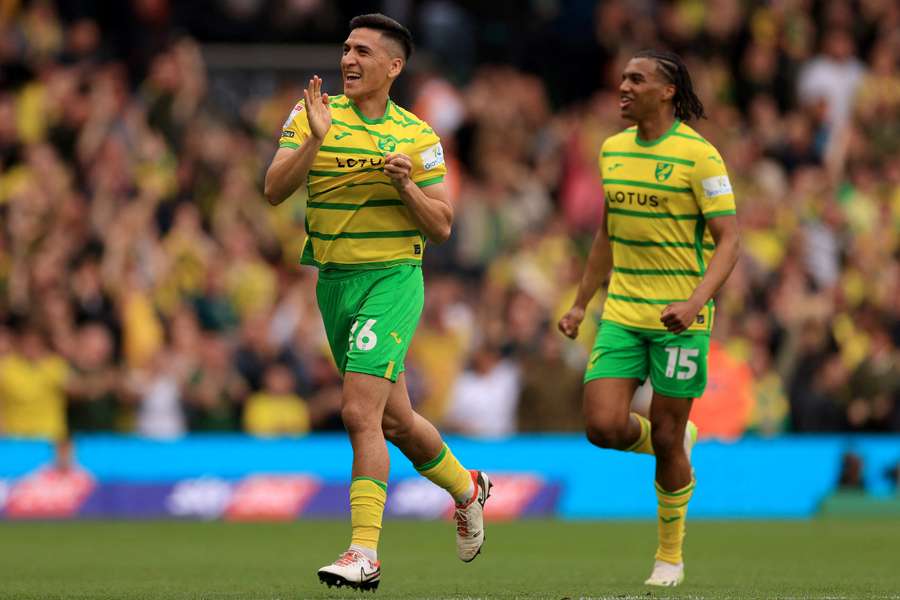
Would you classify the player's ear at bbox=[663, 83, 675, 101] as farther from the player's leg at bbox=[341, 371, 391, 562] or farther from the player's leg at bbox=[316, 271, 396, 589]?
the player's leg at bbox=[341, 371, 391, 562]

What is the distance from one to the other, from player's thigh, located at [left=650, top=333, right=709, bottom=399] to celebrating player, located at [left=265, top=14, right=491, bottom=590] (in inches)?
57.0

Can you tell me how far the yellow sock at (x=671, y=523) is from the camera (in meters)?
10.3

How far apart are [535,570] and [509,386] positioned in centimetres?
751

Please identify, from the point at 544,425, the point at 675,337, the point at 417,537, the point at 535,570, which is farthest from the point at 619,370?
the point at 544,425

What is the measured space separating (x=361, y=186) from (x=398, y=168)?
1.37 feet

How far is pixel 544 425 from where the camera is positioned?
60.8ft

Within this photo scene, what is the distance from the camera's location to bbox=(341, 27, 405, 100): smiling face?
923 cm

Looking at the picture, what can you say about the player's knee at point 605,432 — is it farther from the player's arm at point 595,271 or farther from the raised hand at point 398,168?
the raised hand at point 398,168

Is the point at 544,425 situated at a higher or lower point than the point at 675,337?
higher

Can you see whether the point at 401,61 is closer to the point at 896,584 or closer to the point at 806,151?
the point at 896,584

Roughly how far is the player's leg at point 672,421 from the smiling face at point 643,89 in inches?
48.6

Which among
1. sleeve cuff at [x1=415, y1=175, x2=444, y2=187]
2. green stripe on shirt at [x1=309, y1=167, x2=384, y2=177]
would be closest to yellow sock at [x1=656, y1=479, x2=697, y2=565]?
sleeve cuff at [x1=415, y1=175, x2=444, y2=187]

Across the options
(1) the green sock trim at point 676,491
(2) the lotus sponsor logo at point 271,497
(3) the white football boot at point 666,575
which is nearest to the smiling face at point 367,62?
(1) the green sock trim at point 676,491

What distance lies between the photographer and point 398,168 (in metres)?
8.84
